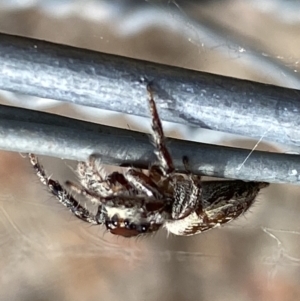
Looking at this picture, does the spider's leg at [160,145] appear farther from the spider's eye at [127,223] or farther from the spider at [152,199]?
the spider's eye at [127,223]

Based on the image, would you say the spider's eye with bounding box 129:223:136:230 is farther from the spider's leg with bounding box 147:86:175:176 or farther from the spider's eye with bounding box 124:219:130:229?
the spider's leg with bounding box 147:86:175:176

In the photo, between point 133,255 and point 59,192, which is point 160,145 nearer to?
point 59,192

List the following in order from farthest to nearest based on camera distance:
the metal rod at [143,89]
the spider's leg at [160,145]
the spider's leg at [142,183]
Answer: the spider's leg at [142,183], the spider's leg at [160,145], the metal rod at [143,89]

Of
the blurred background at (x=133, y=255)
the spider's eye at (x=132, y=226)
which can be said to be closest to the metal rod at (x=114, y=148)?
the spider's eye at (x=132, y=226)

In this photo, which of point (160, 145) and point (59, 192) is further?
point (59, 192)

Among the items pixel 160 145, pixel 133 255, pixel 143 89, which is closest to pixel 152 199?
pixel 160 145

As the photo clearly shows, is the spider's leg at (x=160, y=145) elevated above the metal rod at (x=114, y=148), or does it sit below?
above
